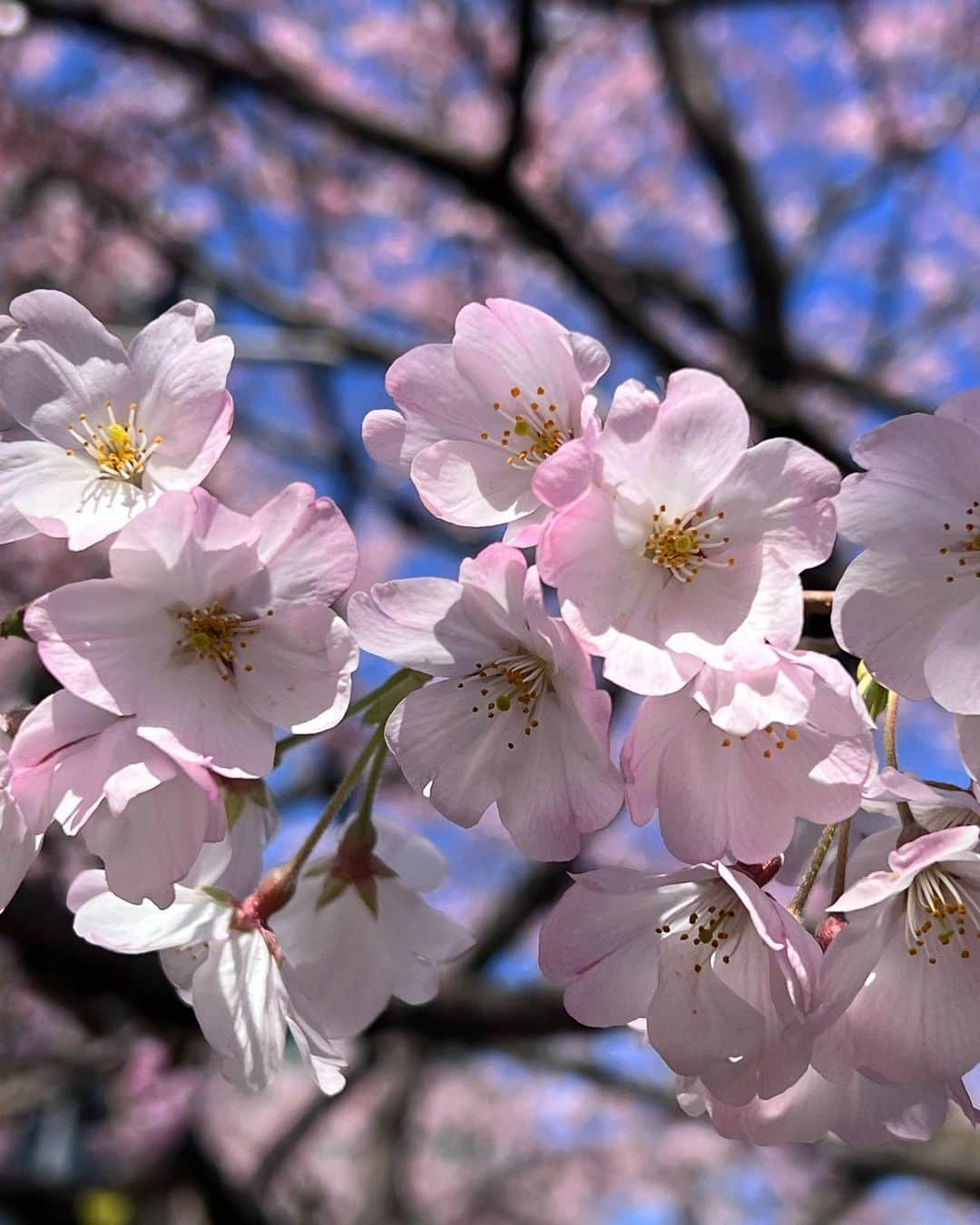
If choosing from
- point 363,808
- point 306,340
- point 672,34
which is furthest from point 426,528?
point 363,808

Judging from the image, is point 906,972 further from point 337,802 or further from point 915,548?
point 337,802

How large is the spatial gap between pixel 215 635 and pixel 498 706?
0.26m

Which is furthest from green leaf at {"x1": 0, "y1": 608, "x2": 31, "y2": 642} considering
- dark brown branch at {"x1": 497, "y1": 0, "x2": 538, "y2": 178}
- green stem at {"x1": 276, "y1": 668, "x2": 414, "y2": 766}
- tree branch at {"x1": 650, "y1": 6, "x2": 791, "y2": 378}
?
tree branch at {"x1": 650, "y1": 6, "x2": 791, "y2": 378}

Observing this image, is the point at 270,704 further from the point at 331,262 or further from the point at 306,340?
the point at 331,262

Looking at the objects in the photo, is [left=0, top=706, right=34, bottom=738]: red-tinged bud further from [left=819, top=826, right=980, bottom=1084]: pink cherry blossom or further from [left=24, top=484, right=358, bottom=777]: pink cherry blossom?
[left=819, top=826, right=980, bottom=1084]: pink cherry blossom

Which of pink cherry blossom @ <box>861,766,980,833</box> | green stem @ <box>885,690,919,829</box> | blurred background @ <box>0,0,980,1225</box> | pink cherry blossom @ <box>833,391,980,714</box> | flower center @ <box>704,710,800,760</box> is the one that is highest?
pink cherry blossom @ <box>833,391,980,714</box>

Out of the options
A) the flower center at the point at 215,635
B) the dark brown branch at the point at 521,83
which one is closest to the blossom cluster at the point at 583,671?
the flower center at the point at 215,635

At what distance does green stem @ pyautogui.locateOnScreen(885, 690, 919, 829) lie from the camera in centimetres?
92

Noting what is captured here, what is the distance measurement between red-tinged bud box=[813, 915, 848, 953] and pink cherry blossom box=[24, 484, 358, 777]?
1.51 ft

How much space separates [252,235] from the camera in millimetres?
6375

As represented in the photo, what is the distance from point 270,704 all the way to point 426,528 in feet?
13.1

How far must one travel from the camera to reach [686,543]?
96 centimetres

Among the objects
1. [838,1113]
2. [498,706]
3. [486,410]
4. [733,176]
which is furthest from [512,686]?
[733,176]

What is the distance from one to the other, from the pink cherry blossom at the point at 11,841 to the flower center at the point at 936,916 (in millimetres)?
792
